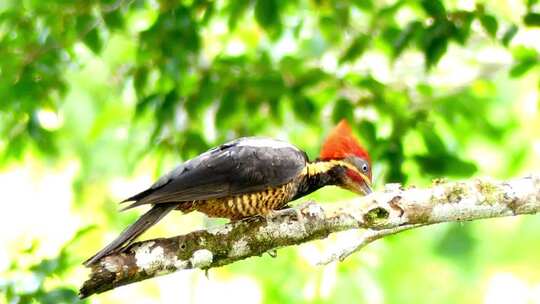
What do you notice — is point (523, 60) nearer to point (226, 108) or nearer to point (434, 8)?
point (434, 8)

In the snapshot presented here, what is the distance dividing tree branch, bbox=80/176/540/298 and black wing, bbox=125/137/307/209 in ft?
0.87

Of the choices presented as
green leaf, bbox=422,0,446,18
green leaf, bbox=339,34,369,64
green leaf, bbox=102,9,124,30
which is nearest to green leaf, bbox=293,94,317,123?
green leaf, bbox=339,34,369,64

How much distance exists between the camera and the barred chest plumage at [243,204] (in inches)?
173

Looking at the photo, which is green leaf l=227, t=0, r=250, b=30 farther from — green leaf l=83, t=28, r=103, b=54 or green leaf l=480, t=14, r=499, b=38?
green leaf l=480, t=14, r=499, b=38

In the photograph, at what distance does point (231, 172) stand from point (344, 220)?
681 millimetres

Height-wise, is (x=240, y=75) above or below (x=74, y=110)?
below

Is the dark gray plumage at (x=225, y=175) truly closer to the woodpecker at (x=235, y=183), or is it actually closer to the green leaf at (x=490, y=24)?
the woodpecker at (x=235, y=183)

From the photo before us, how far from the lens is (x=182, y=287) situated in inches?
304

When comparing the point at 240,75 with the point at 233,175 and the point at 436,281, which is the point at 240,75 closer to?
the point at 233,175

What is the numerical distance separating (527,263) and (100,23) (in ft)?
17.4

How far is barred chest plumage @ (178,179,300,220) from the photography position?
440 centimetres

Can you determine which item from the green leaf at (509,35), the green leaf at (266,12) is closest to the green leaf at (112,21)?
the green leaf at (266,12)

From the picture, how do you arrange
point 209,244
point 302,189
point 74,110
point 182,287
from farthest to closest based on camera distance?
point 74,110
point 182,287
point 302,189
point 209,244

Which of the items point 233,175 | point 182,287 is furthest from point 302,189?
point 182,287
